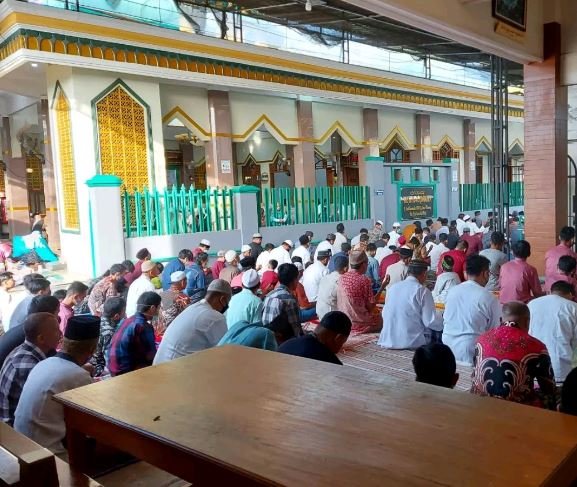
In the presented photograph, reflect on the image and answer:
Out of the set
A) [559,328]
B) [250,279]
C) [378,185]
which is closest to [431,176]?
[378,185]

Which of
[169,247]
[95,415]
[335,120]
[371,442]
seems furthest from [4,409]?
[335,120]

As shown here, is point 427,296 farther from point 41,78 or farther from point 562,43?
point 41,78

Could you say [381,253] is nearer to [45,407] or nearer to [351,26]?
[45,407]

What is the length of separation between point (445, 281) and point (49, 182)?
28.2ft

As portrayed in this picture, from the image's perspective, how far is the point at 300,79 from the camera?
11.8m

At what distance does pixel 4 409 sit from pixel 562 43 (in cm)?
721

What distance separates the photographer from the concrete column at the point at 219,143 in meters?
11.3

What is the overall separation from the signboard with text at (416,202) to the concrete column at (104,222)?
7.29m

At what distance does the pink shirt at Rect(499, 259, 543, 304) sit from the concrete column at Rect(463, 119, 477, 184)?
13.3 m

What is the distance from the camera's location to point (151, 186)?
32.4 feet

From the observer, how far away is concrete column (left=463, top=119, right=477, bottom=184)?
57.6 feet

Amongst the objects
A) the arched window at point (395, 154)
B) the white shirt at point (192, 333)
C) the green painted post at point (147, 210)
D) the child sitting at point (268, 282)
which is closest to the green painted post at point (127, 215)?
the green painted post at point (147, 210)

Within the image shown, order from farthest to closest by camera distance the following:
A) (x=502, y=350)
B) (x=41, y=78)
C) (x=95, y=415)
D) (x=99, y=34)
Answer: (x=41, y=78), (x=99, y=34), (x=502, y=350), (x=95, y=415)

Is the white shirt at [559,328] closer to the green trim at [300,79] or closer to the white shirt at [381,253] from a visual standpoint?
the white shirt at [381,253]
